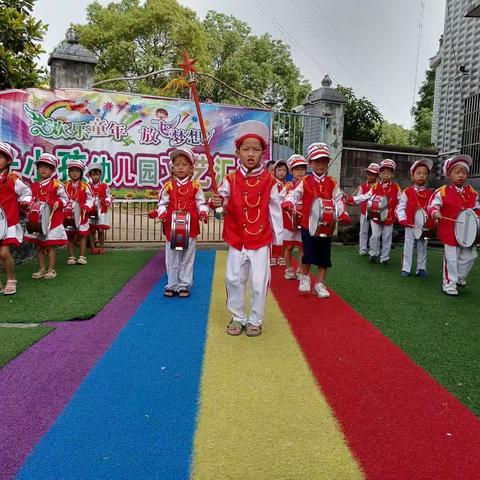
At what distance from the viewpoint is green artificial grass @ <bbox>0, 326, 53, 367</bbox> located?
3.66 m

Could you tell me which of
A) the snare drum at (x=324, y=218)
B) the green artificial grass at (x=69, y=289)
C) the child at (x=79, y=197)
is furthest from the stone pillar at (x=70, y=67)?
the snare drum at (x=324, y=218)

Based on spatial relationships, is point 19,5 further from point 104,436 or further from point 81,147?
point 104,436

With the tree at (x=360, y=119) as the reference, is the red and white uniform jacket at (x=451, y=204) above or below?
below

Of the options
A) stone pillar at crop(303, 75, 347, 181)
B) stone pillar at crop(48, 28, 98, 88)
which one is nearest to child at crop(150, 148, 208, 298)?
stone pillar at crop(48, 28, 98, 88)

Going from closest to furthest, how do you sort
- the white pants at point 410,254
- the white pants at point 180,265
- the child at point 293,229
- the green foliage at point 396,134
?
the white pants at point 180,265, the child at point 293,229, the white pants at point 410,254, the green foliage at point 396,134

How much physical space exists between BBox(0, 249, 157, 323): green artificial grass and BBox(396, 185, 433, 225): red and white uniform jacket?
4246 mm

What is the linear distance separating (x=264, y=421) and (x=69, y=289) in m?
3.93

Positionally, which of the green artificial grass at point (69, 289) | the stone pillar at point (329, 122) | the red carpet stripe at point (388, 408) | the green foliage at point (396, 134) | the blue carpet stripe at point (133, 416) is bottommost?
the green artificial grass at point (69, 289)

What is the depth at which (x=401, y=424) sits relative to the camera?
2713 mm

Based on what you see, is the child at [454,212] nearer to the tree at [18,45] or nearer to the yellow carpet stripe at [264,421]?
the yellow carpet stripe at [264,421]

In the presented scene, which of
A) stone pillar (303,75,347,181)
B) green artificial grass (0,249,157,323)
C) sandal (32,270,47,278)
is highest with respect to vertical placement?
stone pillar (303,75,347,181)

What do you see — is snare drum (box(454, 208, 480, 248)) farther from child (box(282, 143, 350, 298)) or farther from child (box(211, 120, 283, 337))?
child (box(211, 120, 283, 337))

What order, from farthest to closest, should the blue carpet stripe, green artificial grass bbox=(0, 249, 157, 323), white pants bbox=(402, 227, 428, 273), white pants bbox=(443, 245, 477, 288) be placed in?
white pants bbox=(402, 227, 428, 273) < white pants bbox=(443, 245, 477, 288) < green artificial grass bbox=(0, 249, 157, 323) < the blue carpet stripe

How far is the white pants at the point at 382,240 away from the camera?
8.31 meters
